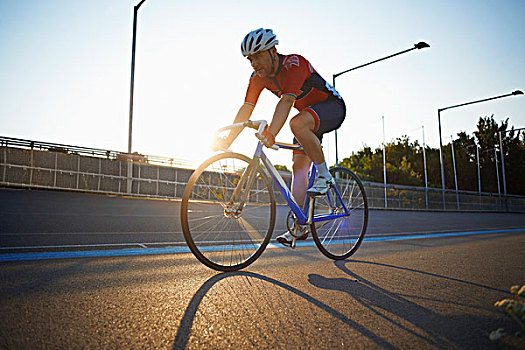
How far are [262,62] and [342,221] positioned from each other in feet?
6.90

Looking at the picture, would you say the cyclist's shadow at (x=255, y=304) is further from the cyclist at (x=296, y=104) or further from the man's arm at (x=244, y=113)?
the man's arm at (x=244, y=113)

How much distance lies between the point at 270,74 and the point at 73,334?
279cm

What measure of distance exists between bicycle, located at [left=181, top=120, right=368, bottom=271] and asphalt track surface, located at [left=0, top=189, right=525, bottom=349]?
0.20 meters

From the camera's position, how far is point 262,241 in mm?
3686

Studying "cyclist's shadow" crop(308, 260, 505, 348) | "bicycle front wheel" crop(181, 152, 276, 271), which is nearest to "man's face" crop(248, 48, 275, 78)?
"bicycle front wheel" crop(181, 152, 276, 271)

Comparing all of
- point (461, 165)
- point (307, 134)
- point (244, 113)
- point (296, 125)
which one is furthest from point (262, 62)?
point (461, 165)

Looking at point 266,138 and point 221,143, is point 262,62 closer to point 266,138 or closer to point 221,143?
point 266,138

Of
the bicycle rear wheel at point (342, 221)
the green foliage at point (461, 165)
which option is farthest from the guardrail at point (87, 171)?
the green foliage at point (461, 165)

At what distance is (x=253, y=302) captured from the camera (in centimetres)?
224

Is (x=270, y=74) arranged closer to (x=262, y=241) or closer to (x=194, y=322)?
(x=262, y=241)

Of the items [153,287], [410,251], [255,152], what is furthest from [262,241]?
[410,251]

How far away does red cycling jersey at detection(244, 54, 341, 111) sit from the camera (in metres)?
3.72

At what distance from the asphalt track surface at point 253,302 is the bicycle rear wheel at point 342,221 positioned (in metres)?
0.28

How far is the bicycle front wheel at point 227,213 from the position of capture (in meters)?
3.29
